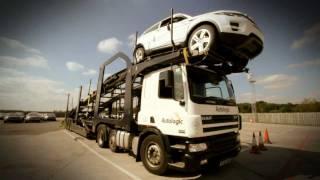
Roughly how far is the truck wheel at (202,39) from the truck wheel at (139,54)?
2.18 metres

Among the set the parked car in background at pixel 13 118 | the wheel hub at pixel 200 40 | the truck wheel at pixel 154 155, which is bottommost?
the truck wheel at pixel 154 155

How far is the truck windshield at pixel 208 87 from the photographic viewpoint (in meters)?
4.88

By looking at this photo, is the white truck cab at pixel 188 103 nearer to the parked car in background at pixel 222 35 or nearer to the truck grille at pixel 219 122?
the truck grille at pixel 219 122

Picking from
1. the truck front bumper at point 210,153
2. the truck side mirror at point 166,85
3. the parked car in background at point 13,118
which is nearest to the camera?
the truck front bumper at point 210,153

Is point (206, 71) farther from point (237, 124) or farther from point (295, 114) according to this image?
point (295, 114)

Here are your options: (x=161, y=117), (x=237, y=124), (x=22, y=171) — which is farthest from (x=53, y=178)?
(x=237, y=124)

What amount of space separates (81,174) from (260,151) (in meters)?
6.68

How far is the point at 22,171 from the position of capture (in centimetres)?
505

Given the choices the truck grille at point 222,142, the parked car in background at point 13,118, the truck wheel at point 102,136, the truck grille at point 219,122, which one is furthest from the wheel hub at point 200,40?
the parked car in background at point 13,118

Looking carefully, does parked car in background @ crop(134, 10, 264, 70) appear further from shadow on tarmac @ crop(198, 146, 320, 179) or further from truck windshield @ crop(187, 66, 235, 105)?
shadow on tarmac @ crop(198, 146, 320, 179)

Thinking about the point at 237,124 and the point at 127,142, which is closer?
the point at 237,124

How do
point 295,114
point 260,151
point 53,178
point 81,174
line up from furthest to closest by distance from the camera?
1. point 295,114
2. point 260,151
3. point 81,174
4. point 53,178


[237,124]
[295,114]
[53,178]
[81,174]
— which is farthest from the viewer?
[295,114]

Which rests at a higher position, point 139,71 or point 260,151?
point 139,71
